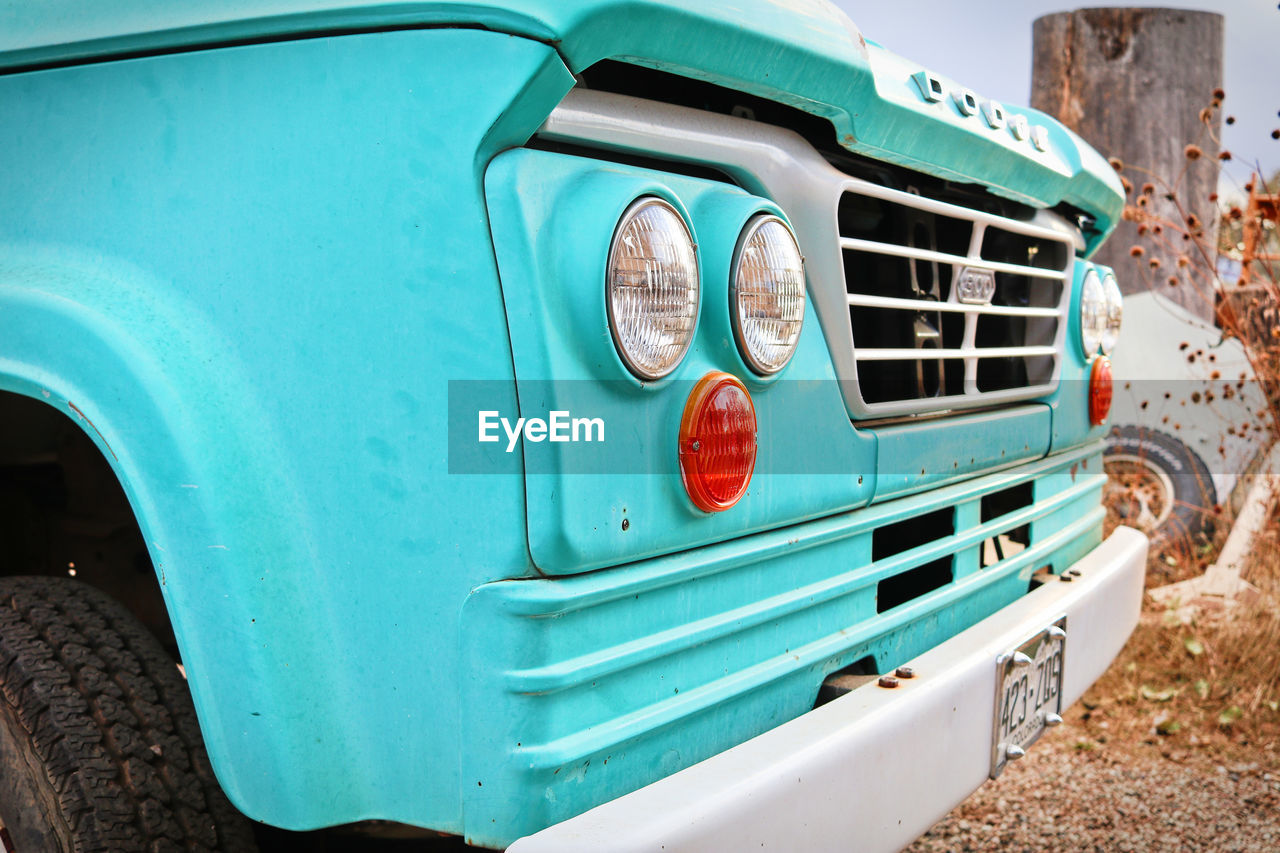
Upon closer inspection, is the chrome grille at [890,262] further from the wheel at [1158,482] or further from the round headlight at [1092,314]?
the wheel at [1158,482]

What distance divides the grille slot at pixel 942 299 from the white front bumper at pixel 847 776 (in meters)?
0.46

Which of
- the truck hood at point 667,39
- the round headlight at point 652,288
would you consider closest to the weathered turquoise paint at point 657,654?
the round headlight at point 652,288

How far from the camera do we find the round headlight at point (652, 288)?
3.94 ft

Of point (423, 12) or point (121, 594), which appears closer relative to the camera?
point (423, 12)

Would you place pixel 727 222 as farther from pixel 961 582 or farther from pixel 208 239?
pixel 961 582

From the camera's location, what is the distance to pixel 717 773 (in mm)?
→ 1270

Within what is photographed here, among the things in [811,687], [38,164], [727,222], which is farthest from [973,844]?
[38,164]

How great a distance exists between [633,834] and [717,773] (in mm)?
183

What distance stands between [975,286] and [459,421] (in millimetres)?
1288

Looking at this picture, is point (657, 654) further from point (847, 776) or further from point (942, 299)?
point (942, 299)

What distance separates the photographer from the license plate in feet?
5.92

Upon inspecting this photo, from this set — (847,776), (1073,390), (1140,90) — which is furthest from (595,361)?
(1140,90)

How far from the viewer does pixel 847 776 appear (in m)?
1.40

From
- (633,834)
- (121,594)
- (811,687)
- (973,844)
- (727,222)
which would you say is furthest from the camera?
(973,844)
